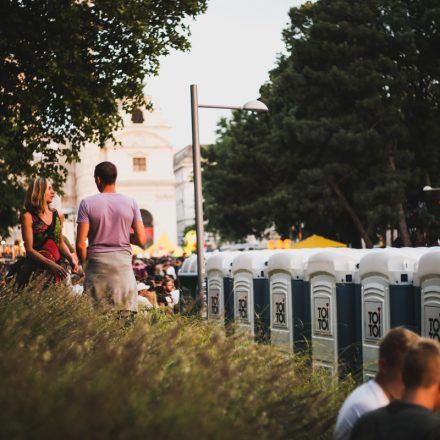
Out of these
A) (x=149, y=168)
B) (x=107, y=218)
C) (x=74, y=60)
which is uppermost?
(x=149, y=168)

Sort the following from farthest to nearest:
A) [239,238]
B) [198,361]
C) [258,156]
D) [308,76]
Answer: [239,238] → [258,156] → [308,76] → [198,361]

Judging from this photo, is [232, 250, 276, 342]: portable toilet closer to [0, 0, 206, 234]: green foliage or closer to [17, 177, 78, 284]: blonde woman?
[17, 177, 78, 284]: blonde woman

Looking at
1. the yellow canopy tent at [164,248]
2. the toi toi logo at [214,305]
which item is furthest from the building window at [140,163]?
the toi toi logo at [214,305]

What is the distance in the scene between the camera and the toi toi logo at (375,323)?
10.4 meters

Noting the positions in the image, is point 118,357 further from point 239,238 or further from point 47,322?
point 239,238

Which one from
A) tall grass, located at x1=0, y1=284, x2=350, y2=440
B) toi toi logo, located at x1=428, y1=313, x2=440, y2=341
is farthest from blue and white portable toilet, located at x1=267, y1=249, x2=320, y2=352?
tall grass, located at x1=0, y1=284, x2=350, y2=440

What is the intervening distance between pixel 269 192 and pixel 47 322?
131ft

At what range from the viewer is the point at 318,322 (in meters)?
11.7

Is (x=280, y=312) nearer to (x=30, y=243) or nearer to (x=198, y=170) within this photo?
(x=30, y=243)

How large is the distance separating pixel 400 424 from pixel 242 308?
9841 millimetres

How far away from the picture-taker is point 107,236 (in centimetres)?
879

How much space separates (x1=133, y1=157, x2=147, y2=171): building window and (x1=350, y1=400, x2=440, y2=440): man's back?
109m

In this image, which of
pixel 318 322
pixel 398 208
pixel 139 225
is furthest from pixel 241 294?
pixel 398 208

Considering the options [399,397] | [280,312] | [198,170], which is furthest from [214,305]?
[399,397]
